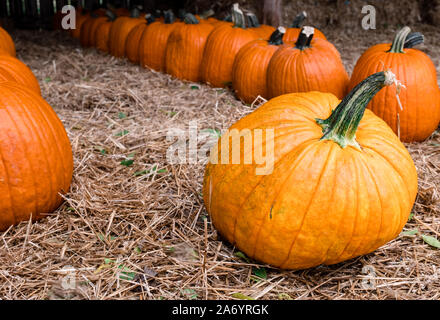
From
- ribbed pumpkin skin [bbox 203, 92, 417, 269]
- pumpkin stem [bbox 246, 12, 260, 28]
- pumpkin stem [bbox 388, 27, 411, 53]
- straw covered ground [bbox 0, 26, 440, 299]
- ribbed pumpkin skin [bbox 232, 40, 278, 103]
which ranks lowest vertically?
straw covered ground [bbox 0, 26, 440, 299]

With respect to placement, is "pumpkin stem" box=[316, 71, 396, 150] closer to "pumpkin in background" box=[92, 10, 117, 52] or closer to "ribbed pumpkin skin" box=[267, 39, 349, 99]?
"ribbed pumpkin skin" box=[267, 39, 349, 99]

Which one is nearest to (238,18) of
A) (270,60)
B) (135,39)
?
(270,60)

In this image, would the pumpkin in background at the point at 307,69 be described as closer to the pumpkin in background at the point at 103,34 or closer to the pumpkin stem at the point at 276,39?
the pumpkin stem at the point at 276,39

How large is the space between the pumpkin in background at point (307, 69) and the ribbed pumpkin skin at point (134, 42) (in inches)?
106

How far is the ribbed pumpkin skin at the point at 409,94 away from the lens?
345 cm

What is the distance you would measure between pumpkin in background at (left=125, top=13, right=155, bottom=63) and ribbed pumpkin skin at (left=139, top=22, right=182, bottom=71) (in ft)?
0.68

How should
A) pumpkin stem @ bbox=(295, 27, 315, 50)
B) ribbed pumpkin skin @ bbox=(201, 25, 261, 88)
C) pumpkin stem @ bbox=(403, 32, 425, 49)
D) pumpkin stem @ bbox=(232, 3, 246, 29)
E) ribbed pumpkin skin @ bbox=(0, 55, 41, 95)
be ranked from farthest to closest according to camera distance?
pumpkin stem @ bbox=(232, 3, 246, 29)
ribbed pumpkin skin @ bbox=(201, 25, 261, 88)
pumpkin stem @ bbox=(295, 27, 315, 50)
pumpkin stem @ bbox=(403, 32, 425, 49)
ribbed pumpkin skin @ bbox=(0, 55, 41, 95)

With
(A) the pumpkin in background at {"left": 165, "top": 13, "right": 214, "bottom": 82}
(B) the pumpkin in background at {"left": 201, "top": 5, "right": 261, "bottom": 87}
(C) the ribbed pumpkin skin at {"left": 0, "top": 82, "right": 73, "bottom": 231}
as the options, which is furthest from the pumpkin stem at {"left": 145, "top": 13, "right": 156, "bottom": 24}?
(C) the ribbed pumpkin skin at {"left": 0, "top": 82, "right": 73, "bottom": 231}

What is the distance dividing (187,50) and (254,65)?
4.01ft

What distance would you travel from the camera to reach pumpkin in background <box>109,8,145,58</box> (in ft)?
21.2

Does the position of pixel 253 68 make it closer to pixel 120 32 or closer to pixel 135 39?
pixel 135 39

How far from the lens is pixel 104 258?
2.14 metres

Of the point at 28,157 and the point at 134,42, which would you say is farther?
the point at 134,42

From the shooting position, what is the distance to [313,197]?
1.91 meters
